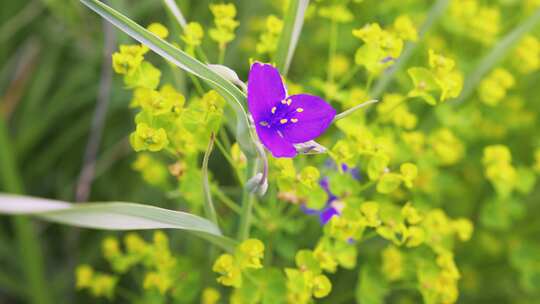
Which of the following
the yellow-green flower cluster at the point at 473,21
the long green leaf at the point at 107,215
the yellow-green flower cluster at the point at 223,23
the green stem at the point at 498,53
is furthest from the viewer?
the yellow-green flower cluster at the point at 473,21

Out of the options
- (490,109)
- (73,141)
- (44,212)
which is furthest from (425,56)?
(44,212)

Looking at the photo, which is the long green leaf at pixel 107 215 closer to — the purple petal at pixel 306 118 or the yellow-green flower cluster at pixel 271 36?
the purple petal at pixel 306 118

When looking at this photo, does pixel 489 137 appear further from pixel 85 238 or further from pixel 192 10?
pixel 85 238

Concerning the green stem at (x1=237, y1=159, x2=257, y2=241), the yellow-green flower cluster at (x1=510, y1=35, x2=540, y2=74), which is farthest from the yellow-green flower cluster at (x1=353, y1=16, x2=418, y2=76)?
the yellow-green flower cluster at (x1=510, y1=35, x2=540, y2=74)

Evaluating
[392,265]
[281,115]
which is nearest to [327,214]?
[392,265]

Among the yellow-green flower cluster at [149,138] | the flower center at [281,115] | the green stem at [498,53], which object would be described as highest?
the green stem at [498,53]

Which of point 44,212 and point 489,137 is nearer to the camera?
point 44,212

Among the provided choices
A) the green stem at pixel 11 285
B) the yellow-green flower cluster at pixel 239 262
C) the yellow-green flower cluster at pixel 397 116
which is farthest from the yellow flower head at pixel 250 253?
the green stem at pixel 11 285

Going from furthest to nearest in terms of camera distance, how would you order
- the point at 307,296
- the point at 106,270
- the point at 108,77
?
1. the point at 106,270
2. the point at 108,77
3. the point at 307,296

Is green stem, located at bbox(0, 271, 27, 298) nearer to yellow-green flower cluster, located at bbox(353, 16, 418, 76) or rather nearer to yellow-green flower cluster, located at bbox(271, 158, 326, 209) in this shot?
yellow-green flower cluster, located at bbox(271, 158, 326, 209)
